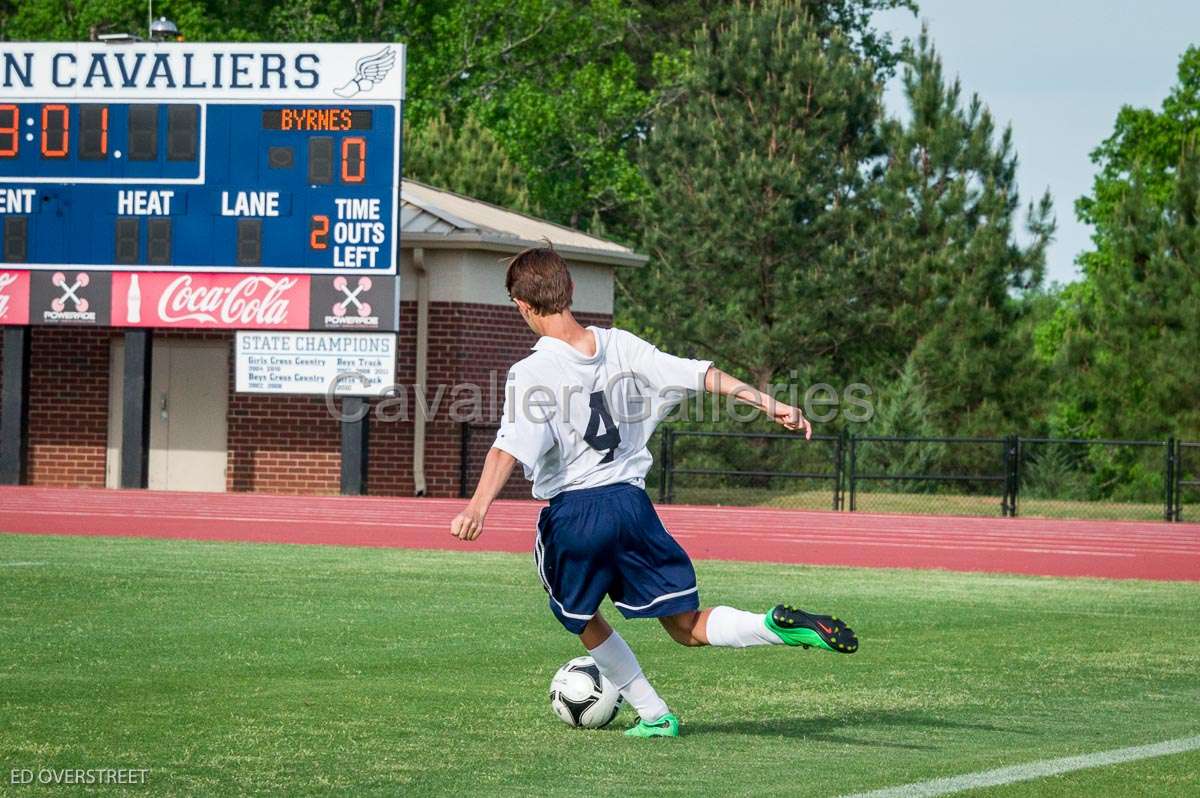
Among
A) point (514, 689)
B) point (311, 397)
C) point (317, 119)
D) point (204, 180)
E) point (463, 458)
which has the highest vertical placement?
point (317, 119)

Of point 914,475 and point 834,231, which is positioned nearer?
point 914,475

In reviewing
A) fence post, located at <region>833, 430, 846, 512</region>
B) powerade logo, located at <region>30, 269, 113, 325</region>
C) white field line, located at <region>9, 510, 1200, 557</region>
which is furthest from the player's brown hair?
powerade logo, located at <region>30, 269, 113, 325</region>

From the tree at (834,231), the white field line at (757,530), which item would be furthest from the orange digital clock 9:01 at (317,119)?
the tree at (834,231)

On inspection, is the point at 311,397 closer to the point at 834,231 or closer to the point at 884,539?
the point at 884,539

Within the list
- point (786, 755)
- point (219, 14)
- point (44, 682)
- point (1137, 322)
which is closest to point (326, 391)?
point (1137, 322)

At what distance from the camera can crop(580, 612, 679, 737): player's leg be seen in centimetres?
666

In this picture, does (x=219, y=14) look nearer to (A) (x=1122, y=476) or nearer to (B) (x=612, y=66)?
(B) (x=612, y=66)

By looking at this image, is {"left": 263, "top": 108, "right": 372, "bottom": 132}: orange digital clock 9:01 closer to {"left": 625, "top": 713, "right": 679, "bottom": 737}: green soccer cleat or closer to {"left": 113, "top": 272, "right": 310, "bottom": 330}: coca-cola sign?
{"left": 113, "top": 272, "right": 310, "bottom": 330}: coca-cola sign

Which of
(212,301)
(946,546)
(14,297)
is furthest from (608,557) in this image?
(14,297)

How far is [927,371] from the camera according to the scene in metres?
36.3

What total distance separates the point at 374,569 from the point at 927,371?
23.2 m

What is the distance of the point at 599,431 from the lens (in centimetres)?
646

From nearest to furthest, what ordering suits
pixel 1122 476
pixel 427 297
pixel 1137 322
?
1. pixel 427 297
2. pixel 1137 322
3. pixel 1122 476

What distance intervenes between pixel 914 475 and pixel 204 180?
11.9 metres
